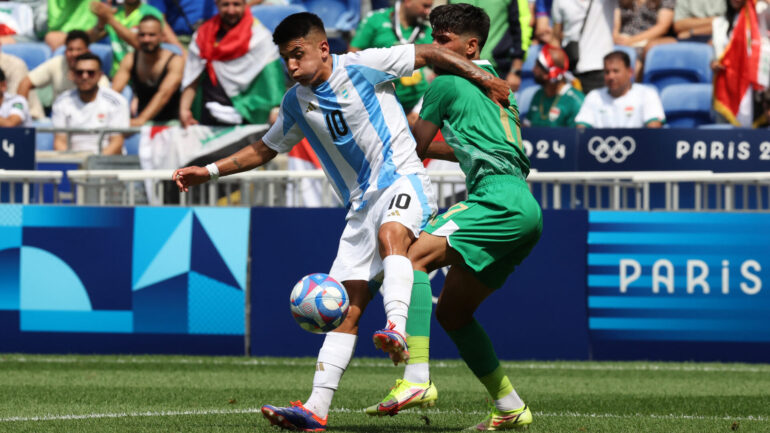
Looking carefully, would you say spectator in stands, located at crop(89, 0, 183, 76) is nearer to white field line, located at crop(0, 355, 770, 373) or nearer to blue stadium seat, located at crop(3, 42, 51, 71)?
blue stadium seat, located at crop(3, 42, 51, 71)

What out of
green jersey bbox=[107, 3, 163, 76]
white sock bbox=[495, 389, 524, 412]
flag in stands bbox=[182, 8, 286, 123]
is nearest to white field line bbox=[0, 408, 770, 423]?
white sock bbox=[495, 389, 524, 412]

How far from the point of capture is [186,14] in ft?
54.5

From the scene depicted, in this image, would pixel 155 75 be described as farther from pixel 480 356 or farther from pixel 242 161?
pixel 480 356

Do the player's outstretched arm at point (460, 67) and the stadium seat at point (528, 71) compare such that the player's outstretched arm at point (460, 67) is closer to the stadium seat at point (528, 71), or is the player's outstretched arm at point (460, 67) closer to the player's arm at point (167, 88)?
the player's arm at point (167, 88)

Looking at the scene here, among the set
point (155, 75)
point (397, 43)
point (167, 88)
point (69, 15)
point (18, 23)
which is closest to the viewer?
point (397, 43)

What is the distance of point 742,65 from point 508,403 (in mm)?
9346

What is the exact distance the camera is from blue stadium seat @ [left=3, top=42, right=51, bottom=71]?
16.6 meters

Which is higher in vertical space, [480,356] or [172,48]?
[172,48]

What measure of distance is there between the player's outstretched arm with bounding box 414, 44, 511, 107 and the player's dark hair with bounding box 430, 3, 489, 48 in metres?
0.24

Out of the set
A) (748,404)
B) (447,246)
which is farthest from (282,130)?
(748,404)

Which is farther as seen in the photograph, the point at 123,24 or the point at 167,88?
the point at 123,24

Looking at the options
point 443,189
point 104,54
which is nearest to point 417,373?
point 443,189

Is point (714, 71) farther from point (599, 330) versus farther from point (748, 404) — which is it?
point (748, 404)

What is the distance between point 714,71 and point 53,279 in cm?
807
